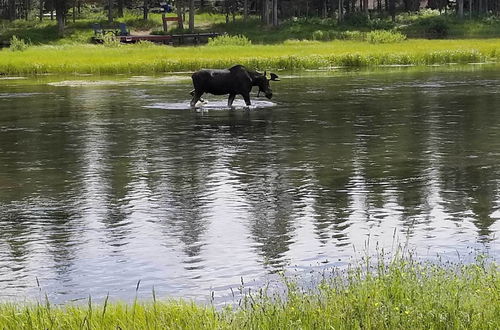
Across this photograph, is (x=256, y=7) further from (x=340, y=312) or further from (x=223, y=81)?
(x=340, y=312)

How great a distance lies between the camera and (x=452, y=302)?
8.67 m

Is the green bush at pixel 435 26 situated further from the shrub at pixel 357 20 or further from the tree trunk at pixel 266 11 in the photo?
the tree trunk at pixel 266 11

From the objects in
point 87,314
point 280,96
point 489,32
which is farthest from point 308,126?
point 489,32

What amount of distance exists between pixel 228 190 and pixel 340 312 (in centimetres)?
924

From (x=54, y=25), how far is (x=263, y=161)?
78.8 metres

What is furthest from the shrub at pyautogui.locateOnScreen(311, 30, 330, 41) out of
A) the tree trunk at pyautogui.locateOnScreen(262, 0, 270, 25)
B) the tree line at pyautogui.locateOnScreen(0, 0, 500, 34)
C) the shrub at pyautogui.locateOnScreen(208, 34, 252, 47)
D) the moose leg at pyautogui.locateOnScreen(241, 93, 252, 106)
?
the moose leg at pyautogui.locateOnScreen(241, 93, 252, 106)

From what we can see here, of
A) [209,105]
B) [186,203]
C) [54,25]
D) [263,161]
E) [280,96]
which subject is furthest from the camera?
[54,25]

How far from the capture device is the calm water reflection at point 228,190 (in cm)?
1252

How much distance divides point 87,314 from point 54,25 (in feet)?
296

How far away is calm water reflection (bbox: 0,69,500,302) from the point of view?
41.1ft

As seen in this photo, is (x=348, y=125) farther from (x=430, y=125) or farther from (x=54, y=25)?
(x=54, y=25)

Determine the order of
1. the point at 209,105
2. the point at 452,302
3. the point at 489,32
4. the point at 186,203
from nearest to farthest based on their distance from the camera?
the point at 452,302 → the point at 186,203 → the point at 209,105 → the point at 489,32

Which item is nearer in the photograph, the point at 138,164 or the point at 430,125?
the point at 138,164

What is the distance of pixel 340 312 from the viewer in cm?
856
